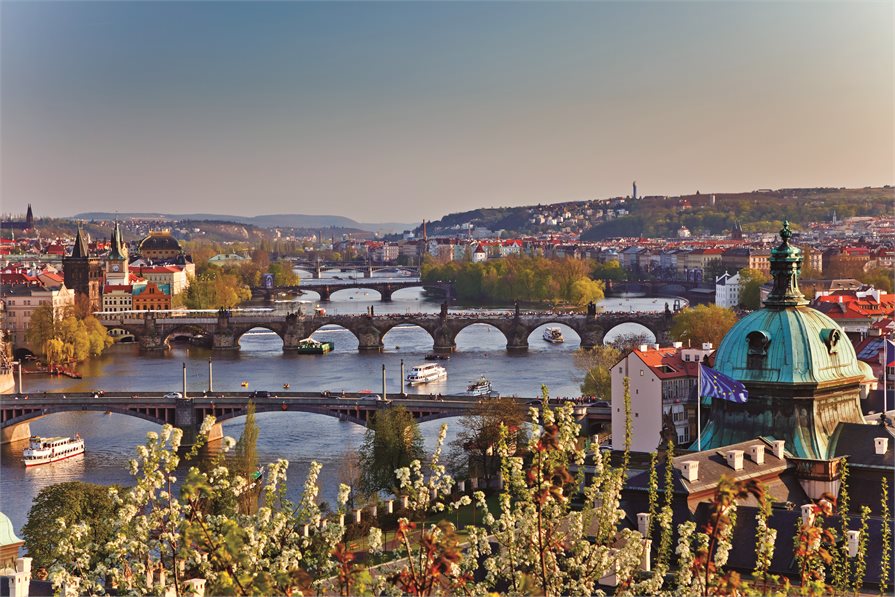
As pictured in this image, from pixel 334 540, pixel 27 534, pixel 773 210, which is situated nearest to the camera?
pixel 334 540

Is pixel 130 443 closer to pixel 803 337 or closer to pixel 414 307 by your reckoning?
pixel 803 337

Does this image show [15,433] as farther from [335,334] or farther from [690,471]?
[335,334]

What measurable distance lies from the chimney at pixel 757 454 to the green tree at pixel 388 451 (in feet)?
24.2

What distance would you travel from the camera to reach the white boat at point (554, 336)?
4888 cm

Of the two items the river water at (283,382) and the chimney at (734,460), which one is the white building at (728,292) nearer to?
the river water at (283,382)

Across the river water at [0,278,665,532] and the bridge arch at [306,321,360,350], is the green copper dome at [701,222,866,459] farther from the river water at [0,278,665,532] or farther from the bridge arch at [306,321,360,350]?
the bridge arch at [306,321,360,350]

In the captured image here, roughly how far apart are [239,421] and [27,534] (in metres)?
12.6

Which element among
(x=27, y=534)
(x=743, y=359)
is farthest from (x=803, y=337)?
(x=27, y=534)

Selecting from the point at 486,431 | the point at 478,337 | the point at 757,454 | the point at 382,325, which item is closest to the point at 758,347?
the point at 757,454

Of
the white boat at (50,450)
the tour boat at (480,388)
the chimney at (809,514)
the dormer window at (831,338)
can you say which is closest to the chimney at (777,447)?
the dormer window at (831,338)

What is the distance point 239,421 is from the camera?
29734 mm

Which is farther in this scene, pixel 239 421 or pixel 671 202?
pixel 671 202

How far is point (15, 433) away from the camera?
28.0m

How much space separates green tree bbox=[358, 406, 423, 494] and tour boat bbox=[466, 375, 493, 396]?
8.30 m
